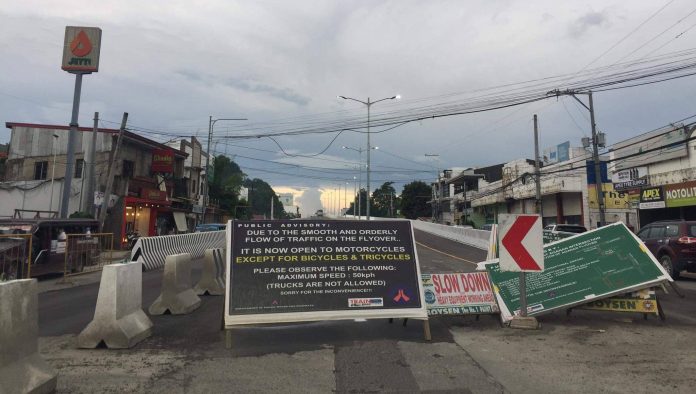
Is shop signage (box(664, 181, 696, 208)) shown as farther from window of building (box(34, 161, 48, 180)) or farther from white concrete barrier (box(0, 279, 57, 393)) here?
window of building (box(34, 161, 48, 180))

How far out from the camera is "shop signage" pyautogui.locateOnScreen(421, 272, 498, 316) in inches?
295

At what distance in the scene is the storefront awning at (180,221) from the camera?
42875 mm

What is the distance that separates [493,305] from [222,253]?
7067mm

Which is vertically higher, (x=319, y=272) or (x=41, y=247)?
(x=41, y=247)

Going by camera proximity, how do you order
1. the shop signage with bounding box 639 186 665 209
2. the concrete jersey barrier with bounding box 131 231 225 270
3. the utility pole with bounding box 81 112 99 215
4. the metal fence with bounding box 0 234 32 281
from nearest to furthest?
the metal fence with bounding box 0 234 32 281 < the concrete jersey barrier with bounding box 131 231 225 270 < the shop signage with bounding box 639 186 665 209 < the utility pole with bounding box 81 112 99 215

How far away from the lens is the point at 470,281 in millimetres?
7738

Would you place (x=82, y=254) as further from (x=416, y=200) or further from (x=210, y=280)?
(x=416, y=200)

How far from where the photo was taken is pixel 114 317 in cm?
613

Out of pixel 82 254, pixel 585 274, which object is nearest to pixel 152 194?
pixel 82 254

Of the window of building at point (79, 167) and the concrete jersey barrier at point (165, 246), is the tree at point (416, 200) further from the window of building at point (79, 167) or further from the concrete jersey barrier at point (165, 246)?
the concrete jersey barrier at point (165, 246)

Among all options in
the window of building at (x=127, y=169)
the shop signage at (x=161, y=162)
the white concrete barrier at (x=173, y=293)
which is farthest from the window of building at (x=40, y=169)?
the white concrete barrier at (x=173, y=293)

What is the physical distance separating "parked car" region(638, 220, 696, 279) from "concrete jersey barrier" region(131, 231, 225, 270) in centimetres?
1588

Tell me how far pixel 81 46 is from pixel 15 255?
20201 millimetres

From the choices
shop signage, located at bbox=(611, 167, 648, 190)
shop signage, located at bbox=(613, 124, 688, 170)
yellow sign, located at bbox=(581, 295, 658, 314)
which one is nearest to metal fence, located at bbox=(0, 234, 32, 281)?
yellow sign, located at bbox=(581, 295, 658, 314)
